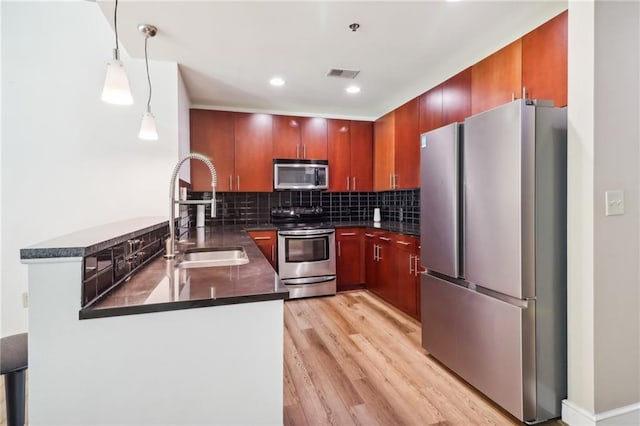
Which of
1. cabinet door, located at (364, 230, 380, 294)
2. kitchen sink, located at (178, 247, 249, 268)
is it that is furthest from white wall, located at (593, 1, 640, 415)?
cabinet door, located at (364, 230, 380, 294)

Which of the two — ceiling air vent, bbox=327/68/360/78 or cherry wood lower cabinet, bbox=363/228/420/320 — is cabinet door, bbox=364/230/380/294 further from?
ceiling air vent, bbox=327/68/360/78

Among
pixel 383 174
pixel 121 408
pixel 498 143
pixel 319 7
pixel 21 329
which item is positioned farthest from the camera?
pixel 383 174

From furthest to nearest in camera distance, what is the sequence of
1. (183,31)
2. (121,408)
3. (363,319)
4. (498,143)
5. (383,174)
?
(383,174), (363,319), (183,31), (498,143), (121,408)

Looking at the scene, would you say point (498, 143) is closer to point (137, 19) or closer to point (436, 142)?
point (436, 142)

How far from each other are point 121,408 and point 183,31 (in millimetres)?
2260

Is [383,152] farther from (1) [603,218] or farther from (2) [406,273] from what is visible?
(1) [603,218]

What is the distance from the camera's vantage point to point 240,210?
4129 millimetres

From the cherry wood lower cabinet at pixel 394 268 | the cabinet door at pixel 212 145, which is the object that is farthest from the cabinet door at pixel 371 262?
the cabinet door at pixel 212 145

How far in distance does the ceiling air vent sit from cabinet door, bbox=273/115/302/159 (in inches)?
45.1

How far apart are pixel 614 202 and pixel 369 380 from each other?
1.69 meters

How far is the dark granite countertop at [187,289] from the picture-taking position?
3.29 feet

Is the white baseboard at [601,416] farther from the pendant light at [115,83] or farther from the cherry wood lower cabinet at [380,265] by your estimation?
the pendant light at [115,83]

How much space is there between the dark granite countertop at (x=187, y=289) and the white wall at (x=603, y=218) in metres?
1.53

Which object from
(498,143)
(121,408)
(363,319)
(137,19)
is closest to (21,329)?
(121,408)
